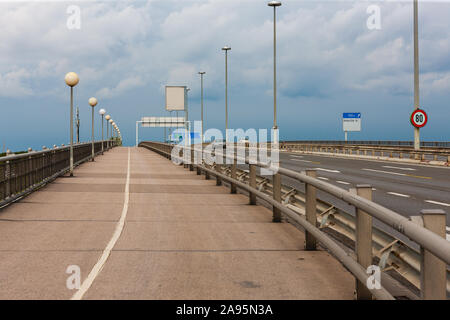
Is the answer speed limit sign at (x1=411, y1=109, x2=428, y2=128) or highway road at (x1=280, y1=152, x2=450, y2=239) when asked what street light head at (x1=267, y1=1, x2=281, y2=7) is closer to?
speed limit sign at (x1=411, y1=109, x2=428, y2=128)

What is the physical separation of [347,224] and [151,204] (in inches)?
292

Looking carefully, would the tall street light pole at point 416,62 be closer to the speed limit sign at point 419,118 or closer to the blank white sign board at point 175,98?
the speed limit sign at point 419,118

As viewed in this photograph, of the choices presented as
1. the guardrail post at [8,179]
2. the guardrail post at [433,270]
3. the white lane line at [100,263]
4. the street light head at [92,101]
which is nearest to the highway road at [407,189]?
the white lane line at [100,263]

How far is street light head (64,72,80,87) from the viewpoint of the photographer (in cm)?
2338

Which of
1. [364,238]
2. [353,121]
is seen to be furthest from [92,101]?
[353,121]

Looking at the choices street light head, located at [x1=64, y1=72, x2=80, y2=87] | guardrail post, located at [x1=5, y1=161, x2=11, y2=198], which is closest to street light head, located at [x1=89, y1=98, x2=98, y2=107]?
street light head, located at [x1=64, y1=72, x2=80, y2=87]

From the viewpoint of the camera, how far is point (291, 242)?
27.9 ft

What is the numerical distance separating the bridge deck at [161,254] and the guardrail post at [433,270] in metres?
1.90

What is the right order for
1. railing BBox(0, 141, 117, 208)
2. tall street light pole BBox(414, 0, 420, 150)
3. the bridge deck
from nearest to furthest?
the bridge deck → railing BBox(0, 141, 117, 208) → tall street light pole BBox(414, 0, 420, 150)

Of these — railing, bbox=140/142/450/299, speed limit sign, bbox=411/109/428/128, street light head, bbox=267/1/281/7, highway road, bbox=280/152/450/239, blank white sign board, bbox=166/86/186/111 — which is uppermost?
street light head, bbox=267/1/281/7

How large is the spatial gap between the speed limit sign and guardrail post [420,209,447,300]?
30.2 meters

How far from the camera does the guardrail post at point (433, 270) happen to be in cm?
367

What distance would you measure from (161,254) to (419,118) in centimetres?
2800
